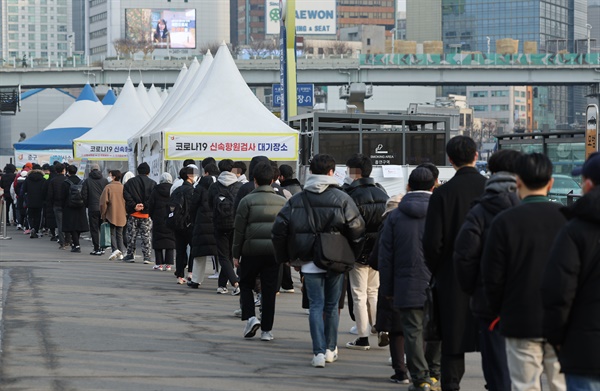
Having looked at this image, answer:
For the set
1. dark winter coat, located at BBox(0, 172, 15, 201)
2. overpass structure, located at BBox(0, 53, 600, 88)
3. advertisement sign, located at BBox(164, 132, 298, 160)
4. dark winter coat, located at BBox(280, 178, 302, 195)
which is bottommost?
dark winter coat, located at BBox(0, 172, 15, 201)

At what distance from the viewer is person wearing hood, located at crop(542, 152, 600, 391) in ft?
16.9

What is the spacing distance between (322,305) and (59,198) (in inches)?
662

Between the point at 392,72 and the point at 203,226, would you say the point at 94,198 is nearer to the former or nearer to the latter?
the point at 203,226

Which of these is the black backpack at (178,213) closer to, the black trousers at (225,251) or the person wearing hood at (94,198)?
the black trousers at (225,251)

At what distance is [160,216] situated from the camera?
18.4m

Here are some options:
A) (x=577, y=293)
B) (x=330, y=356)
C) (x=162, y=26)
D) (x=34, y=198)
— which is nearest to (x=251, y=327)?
(x=330, y=356)

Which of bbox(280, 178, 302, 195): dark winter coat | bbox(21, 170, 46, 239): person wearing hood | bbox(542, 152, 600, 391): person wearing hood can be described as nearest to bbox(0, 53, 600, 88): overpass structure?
A: bbox(21, 170, 46, 239): person wearing hood

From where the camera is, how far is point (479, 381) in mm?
9141

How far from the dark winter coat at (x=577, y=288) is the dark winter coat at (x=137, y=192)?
50.3ft

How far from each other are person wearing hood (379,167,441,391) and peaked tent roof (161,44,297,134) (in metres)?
13.2

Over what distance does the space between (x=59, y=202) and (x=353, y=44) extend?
553ft

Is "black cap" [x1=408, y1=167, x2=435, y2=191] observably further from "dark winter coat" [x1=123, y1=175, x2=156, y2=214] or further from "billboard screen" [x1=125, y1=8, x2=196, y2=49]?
"billboard screen" [x1=125, y1=8, x2=196, y2=49]

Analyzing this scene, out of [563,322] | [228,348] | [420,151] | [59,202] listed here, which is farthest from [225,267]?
[420,151]

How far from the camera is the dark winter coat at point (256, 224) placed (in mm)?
11039
